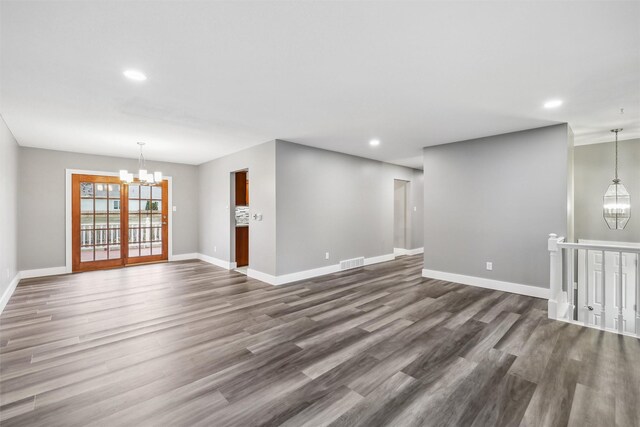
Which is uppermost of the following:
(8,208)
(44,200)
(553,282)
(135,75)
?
(135,75)

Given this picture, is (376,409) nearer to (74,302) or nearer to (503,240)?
(503,240)

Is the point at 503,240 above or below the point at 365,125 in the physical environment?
below

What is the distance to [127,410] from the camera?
1859mm

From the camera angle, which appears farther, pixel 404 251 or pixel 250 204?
pixel 404 251

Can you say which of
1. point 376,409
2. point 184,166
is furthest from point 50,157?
point 376,409

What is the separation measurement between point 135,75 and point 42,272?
5.48 metres

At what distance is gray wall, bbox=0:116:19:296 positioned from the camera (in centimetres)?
387

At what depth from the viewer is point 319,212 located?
568 centimetres

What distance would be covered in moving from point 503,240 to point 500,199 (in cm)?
67

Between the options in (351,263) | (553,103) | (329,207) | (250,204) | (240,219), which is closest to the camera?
(553,103)

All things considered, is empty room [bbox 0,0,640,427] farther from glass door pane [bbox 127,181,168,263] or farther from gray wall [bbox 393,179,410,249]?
gray wall [bbox 393,179,410,249]

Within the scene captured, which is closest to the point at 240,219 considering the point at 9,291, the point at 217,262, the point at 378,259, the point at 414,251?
the point at 217,262

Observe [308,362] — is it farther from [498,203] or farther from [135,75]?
[498,203]

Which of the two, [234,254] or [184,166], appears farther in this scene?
[184,166]
